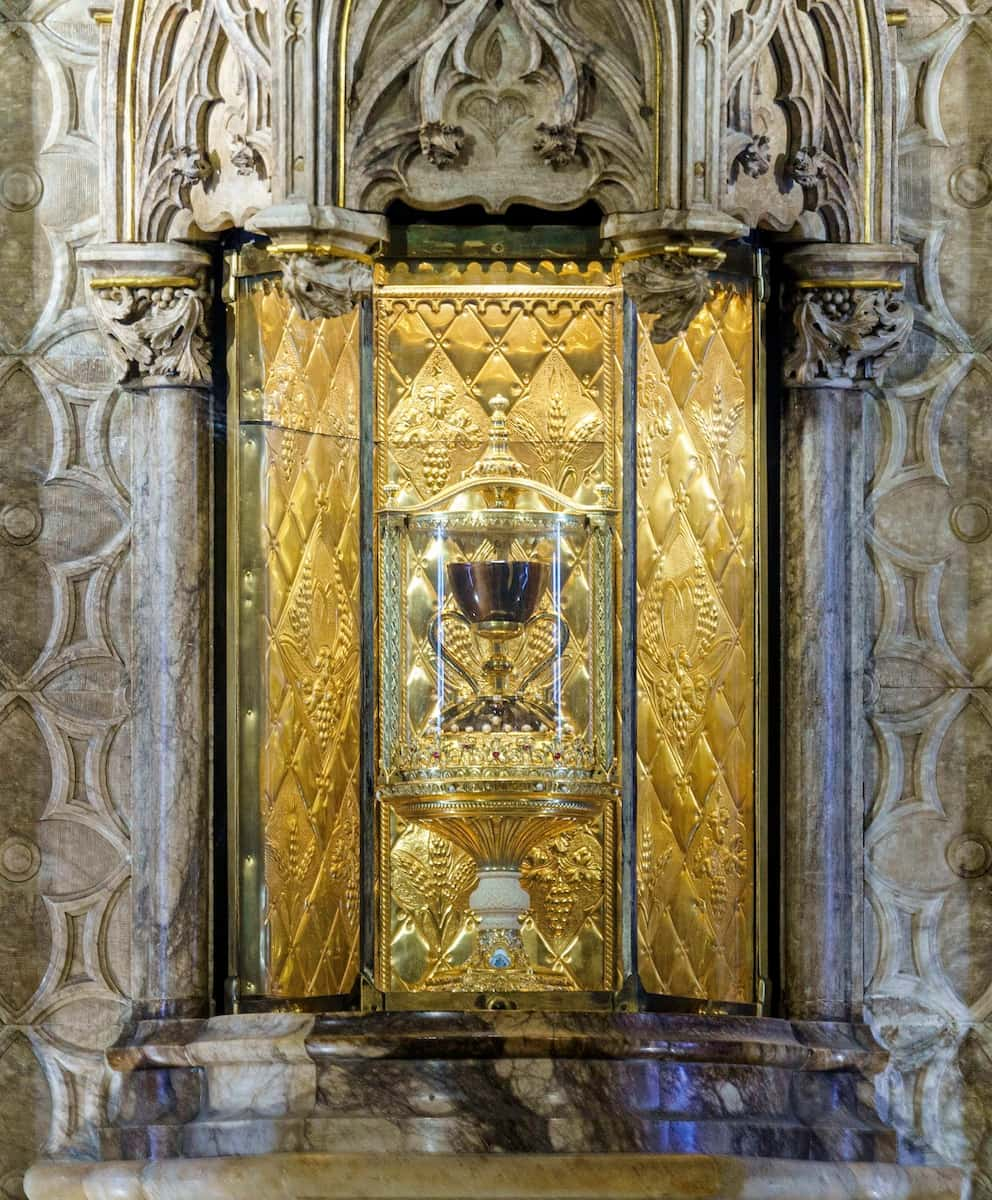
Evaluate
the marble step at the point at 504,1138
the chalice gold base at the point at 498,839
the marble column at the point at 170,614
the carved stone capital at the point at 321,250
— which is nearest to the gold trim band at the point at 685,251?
the carved stone capital at the point at 321,250

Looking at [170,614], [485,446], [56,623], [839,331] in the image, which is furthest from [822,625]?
[56,623]

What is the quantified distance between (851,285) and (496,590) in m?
1.28

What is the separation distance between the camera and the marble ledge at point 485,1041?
8055 millimetres

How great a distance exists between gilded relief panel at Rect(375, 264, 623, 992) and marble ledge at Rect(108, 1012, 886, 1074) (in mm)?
680

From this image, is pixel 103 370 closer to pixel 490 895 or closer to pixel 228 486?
pixel 228 486

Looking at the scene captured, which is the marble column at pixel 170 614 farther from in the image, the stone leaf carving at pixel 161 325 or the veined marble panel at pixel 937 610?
the veined marble panel at pixel 937 610

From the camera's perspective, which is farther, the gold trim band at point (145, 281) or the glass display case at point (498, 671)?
the glass display case at point (498, 671)

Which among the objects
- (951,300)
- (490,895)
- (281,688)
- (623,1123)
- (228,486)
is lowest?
(623,1123)

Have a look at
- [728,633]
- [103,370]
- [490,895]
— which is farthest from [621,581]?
[103,370]

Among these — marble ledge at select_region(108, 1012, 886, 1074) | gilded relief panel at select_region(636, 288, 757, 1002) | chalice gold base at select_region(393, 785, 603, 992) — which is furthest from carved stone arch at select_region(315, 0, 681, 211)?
marble ledge at select_region(108, 1012, 886, 1074)

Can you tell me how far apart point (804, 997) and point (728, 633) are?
101 centimetres

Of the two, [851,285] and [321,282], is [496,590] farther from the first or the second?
[851,285]

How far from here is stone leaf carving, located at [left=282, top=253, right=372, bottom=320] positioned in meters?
8.09

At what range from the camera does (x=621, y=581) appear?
8.85m
